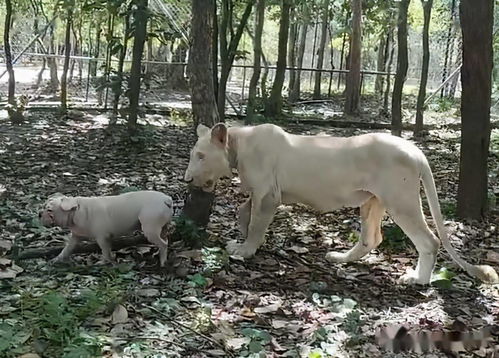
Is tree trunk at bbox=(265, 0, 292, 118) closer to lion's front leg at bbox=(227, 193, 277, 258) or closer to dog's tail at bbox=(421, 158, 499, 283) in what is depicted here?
lion's front leg at bbox=(227, 193, 277, 258)

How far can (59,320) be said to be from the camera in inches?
135

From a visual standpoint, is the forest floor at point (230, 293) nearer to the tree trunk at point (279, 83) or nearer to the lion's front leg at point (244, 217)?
the lion's front leg at point (244, 217)

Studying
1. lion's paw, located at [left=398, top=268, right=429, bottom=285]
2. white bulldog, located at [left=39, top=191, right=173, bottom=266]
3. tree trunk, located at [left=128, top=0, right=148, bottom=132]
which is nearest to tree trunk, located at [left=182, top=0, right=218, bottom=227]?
white bulldog, located at [left=39, top=191, right=173, bottom=266]

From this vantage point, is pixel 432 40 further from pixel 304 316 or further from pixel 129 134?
pixel 304 316

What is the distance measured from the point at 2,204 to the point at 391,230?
3442 millimetres

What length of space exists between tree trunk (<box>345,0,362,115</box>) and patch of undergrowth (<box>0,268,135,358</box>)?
12918mm

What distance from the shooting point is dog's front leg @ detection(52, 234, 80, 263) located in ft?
15.2

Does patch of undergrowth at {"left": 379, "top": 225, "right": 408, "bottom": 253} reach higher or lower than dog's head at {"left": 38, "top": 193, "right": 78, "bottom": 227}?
lower

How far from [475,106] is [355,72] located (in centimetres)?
1051

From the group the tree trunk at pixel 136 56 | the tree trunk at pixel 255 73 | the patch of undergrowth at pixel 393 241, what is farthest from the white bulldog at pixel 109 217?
the tree trunk at pixel 255 73

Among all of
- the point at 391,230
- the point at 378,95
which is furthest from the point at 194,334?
the point at 378,95

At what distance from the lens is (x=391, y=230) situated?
568 cm

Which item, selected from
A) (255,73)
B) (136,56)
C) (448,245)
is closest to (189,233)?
(448,245)

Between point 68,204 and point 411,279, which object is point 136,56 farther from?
point 411,279
